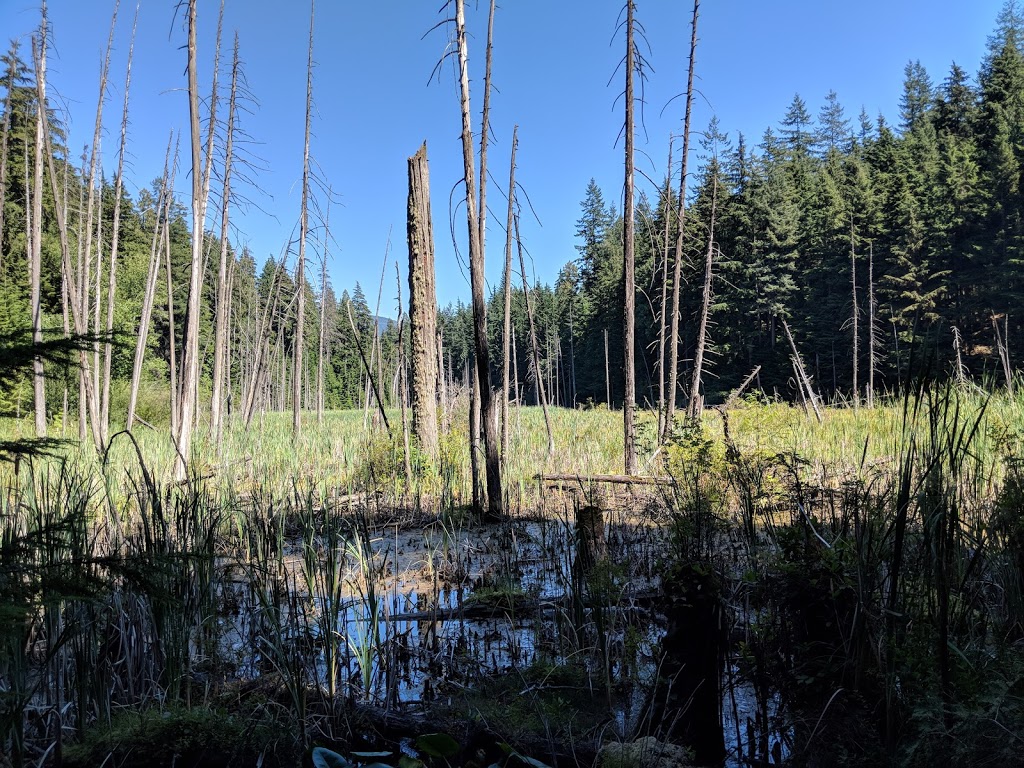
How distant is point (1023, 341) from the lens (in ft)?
79.0

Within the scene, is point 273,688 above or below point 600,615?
below

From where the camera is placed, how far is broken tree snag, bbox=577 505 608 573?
3798mm

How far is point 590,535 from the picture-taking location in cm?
411

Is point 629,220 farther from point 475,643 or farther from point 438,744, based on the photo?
point 438,744

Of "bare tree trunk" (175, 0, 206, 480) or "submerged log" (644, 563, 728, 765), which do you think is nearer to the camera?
"submerged log" (644, 563, 728, 765)

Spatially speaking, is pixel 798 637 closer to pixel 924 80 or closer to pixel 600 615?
pixel 600 615

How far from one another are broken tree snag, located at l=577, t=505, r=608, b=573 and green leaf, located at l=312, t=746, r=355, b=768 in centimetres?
218

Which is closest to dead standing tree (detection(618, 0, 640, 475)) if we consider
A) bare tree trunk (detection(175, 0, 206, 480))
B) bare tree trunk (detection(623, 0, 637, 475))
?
bare tree trunk (detection(623, 0, 637, 475))

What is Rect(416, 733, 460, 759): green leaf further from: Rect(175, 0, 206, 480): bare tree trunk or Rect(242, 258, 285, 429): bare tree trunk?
Rect(242, 258, 285, 429): bare tree trunk

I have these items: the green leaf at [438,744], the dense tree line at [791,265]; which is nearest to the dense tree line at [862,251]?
the dense tree line at [791,265]

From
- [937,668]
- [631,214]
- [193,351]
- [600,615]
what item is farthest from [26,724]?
[631,214]

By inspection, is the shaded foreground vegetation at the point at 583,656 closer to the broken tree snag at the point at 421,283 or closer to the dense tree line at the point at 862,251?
the broken tree snag at the point at 421,283

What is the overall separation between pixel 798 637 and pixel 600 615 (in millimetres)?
860

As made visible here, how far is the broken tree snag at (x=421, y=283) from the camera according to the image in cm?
778
